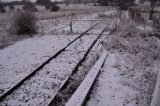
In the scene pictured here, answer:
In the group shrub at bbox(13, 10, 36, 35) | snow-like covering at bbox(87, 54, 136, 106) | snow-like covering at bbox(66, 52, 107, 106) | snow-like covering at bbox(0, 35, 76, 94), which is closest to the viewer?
snow-like covering at bbox(66, 52, 107, 106)

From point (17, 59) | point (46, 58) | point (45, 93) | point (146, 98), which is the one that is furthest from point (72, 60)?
point (146, 98)

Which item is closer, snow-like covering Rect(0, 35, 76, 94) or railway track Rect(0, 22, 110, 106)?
railway track Rect(0, 22, 110, 106)

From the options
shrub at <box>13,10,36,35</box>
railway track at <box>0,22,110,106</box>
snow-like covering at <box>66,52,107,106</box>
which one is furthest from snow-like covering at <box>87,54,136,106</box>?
shrub at <box>13,10,36,35</box>

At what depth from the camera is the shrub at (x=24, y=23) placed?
755 inches

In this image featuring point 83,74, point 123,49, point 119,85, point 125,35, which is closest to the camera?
point 119,85

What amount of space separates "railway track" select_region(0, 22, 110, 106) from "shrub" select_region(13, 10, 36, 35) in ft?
30.5

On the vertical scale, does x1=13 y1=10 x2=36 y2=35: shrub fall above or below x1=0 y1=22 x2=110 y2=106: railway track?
above

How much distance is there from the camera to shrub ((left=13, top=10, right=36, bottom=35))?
19167 millimetres

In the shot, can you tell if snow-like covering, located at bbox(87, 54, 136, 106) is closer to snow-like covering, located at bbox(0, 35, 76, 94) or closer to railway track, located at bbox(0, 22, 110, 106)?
railway track, located at bbox(0, 22, 110, 106)

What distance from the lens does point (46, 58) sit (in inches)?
439

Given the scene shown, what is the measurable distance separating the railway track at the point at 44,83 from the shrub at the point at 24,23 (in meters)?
9.29

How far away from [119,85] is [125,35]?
10.3 m

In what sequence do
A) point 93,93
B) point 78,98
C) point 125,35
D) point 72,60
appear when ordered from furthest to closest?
point 125,35 < point 72,60 < point 93,93 < point 78,98

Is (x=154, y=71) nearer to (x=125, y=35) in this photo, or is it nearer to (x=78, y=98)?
(x=78, y=98)
